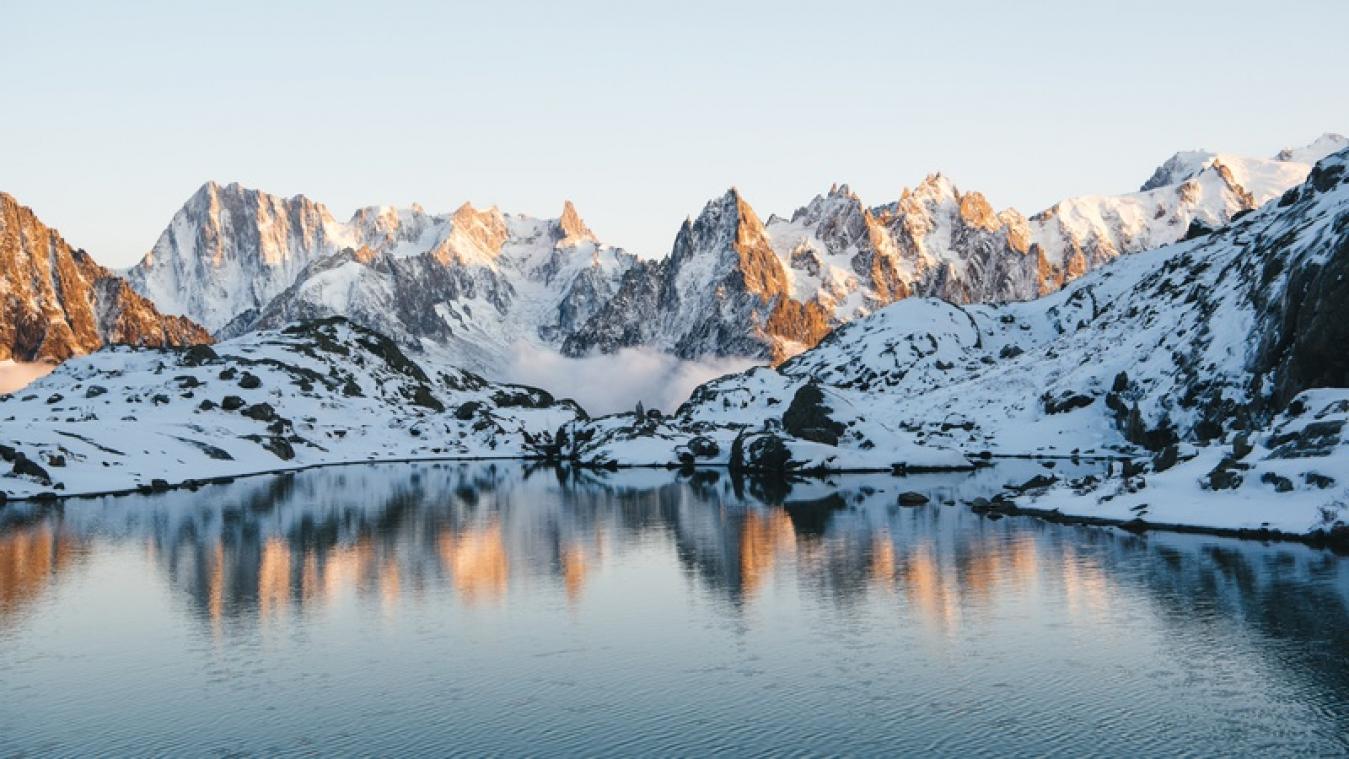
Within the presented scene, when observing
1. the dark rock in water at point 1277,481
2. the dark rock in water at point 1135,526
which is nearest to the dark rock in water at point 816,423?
the dark rock in water at point 1135,526

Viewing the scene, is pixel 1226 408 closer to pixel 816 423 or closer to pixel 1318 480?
pixel 1318 480

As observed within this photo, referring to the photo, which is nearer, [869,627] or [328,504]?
[869,627]

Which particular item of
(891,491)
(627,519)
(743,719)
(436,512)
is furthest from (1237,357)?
(743,719)

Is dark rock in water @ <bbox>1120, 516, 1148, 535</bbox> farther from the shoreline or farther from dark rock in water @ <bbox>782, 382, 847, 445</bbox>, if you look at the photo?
dark rock in water @ <bbox>782, 382, 847, 445</bbox>

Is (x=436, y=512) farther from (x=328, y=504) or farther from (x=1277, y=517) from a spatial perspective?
(x=1277, y=517)

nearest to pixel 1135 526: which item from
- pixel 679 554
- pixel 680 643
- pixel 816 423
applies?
pixel 679 554

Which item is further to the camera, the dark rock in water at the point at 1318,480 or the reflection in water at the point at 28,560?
the dark rock in water at the point at 1318,480

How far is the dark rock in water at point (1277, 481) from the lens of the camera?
80.2 metres

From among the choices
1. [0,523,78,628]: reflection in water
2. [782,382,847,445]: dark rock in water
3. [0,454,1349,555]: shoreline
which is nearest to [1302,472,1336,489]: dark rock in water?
[0,454,1349,555]: shoreline

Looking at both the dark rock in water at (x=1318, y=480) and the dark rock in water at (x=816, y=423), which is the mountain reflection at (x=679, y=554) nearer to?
the dark rock in water at (x=1318, y=480)

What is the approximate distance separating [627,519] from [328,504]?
4223 cm

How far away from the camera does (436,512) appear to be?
124562mm

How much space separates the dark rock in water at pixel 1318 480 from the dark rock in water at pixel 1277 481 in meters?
1.17

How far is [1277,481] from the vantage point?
8131 centimetres
